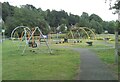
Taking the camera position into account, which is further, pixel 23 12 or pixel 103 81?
pixel 23 12

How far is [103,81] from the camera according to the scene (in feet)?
36.6

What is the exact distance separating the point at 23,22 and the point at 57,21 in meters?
43.9

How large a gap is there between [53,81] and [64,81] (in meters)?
0.41

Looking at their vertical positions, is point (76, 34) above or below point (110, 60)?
above

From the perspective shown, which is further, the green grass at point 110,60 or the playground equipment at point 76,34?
the playground equipment at point 76,34

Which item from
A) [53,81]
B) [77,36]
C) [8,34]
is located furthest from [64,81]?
[8,34]

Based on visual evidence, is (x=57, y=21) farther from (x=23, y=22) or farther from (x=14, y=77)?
(x=14, y=77)

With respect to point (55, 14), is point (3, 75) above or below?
below

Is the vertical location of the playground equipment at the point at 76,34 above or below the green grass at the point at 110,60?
above

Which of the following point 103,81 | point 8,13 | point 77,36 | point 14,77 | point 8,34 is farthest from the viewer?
point 8,13

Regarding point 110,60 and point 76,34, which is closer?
point 110,60

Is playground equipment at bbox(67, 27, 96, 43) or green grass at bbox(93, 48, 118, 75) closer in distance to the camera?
green grass at bbox(93, 48, 118, 75)

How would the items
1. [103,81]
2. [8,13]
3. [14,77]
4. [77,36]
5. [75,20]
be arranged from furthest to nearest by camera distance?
[75,20], [8,13], [77,36], [14,77], [103,81]

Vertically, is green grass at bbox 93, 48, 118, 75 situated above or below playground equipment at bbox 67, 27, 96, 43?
below
